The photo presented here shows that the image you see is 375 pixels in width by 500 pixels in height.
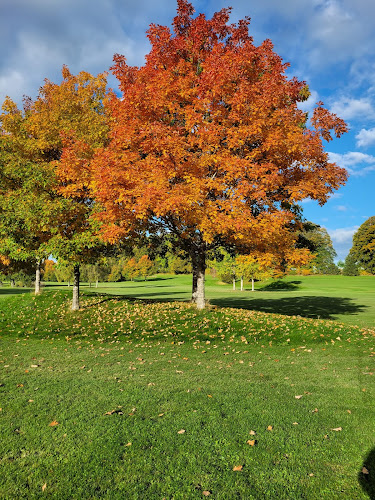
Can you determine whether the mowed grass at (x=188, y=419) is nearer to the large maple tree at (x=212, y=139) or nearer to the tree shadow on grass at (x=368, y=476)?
the tree shadow on grass at (x=368, y=476)

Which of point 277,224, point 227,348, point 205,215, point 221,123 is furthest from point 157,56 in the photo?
point 227,348

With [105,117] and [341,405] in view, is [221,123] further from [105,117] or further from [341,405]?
[341,405]

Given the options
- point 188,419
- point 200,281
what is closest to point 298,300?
point 200,281

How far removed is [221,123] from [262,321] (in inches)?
312

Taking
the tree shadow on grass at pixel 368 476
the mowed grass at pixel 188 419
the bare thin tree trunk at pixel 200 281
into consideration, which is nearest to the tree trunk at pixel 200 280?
the bare thin tree trunk at pixel 200 281

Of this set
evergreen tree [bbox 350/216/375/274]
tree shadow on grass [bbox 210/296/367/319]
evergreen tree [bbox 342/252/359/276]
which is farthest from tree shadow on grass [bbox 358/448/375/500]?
evergreen tree [bbox 342/252/359/276]

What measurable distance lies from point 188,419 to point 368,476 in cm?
240

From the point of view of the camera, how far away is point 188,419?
491 centimetres

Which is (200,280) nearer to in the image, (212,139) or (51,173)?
(212,139)

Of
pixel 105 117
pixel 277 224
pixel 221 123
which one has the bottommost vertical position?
pixel 277 224

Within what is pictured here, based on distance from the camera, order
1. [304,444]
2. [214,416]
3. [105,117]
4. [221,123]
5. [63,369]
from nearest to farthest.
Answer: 1. [304,444]
2. [214,416]
3. [63,369]
4. [221,123]
5. [105,117]

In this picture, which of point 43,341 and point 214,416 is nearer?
point 214,416

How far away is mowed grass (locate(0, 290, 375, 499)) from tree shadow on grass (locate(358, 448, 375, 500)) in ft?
0.06

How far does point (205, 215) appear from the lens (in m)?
10.6
